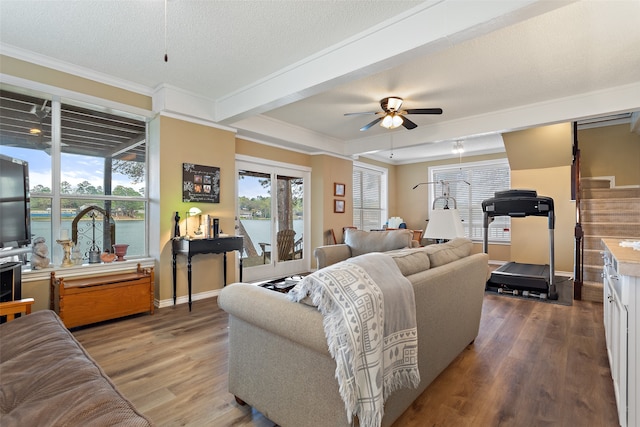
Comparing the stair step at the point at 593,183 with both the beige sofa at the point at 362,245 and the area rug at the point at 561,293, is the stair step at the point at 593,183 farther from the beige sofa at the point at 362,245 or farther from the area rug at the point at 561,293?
the beige sofa at the point at 362,245

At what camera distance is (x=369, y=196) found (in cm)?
796

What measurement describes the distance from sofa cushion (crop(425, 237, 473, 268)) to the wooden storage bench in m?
3.06

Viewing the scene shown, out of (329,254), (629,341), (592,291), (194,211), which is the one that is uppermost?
(194,211)

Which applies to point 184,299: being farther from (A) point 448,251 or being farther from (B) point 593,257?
(B) point 593,257

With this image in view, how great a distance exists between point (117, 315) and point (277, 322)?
269 cm

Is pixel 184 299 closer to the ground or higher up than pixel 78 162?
closer to the ground

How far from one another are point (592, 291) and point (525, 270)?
95 cm

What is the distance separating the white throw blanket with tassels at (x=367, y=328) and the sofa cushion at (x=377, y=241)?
8.80ft

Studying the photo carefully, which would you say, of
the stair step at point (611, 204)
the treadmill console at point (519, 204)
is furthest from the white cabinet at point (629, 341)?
the stair step at point (611, 204)

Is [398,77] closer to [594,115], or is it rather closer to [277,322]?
[594,115]

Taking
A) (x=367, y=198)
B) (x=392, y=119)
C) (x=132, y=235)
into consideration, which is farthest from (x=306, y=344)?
(x=367, y=198)

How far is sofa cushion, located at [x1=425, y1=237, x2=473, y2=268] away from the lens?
7.12 feet

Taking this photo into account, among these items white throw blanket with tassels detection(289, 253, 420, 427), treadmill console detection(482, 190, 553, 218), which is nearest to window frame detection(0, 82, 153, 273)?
white throw blanket with tassels detection(289, 253, 420, 427)

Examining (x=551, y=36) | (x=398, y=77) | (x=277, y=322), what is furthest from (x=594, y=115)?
(x=277, y=322)
